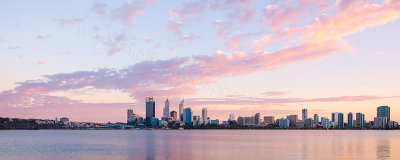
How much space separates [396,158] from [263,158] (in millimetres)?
23284

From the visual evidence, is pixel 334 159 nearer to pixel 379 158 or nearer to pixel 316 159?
pixel 316 159

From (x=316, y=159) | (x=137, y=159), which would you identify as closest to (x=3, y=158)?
(x=137, y=159)

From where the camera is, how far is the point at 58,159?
6444 cm

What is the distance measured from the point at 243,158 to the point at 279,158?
21.4ft

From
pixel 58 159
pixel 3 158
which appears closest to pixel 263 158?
pixel 58 159

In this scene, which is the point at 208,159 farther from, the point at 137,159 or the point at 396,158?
the point at 396,158

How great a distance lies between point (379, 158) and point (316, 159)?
12.1 metres

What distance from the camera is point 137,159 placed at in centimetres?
6359

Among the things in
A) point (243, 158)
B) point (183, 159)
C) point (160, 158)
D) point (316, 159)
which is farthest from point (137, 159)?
point (316, 159)

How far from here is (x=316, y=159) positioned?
210 feet

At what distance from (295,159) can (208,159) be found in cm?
1550

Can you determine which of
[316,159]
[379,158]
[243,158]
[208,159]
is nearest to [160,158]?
[208,159]

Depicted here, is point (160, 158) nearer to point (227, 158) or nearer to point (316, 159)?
point (227, 158)

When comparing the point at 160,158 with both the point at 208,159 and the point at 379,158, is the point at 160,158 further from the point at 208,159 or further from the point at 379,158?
the point at 379,158
